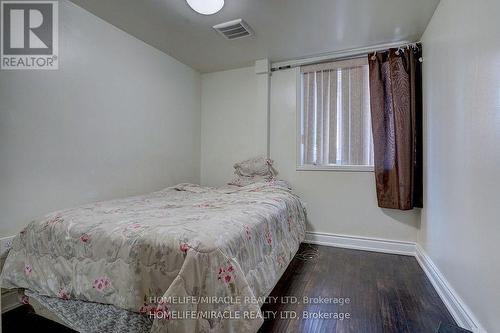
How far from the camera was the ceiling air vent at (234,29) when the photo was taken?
232 centimetres

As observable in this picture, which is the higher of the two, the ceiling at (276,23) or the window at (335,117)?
the ceiling at (276,23)

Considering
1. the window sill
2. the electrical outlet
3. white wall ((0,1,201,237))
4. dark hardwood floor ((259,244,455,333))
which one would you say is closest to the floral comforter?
the electrical outlet

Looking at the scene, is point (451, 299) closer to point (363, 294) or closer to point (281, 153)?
point (363, 294)

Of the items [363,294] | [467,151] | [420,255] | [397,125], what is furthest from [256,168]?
[467,151]

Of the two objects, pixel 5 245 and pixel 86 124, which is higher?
pixel 86 124

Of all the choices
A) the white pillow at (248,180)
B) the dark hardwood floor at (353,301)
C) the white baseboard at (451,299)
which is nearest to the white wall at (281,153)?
the white pillow at (248,180)

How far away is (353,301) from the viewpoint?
5.66ft

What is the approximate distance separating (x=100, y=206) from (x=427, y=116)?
114 inches

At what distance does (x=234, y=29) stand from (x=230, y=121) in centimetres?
131

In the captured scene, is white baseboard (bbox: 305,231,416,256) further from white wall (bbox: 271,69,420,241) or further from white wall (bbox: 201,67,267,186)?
white wall (bbox: 201,67,267,186)

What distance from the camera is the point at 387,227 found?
2701mm

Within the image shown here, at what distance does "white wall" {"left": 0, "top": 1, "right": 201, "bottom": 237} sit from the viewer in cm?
172

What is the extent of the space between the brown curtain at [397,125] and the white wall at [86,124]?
7.95 feet

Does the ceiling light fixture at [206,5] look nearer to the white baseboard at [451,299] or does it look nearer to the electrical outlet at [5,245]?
the electrical outlet at [5,245]
